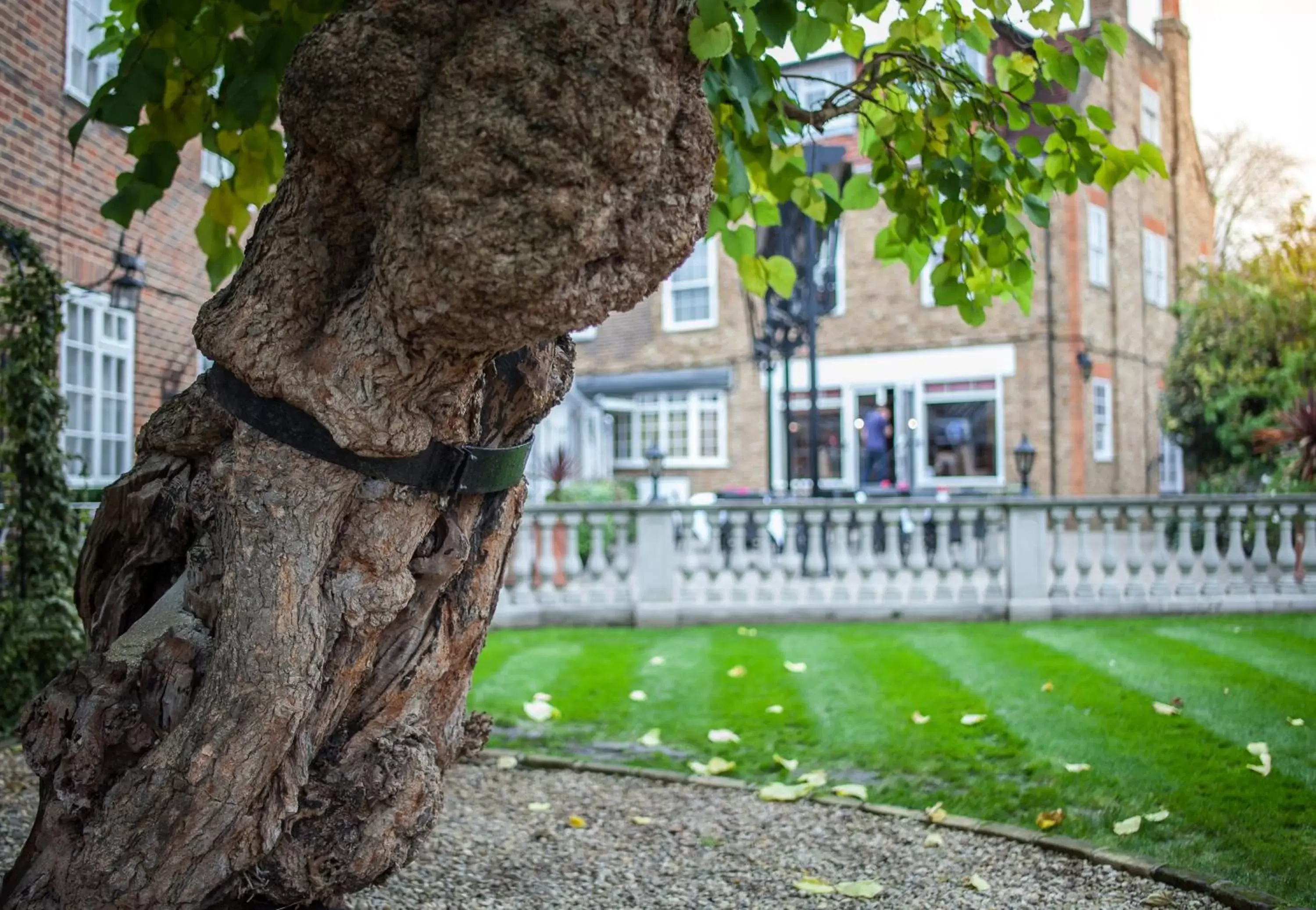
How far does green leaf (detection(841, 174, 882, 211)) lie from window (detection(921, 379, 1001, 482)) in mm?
18738

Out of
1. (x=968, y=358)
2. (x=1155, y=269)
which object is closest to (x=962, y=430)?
(x=968, y=358)

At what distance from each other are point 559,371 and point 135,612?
1.39m

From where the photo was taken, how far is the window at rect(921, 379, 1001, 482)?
72.8 feet

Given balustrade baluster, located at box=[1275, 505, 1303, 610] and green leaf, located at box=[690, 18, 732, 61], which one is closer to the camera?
green leaf, located at box=[690, 18, 732, 61]

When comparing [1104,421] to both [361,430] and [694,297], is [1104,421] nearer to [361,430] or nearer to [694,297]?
[694,297]

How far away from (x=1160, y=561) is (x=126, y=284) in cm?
962

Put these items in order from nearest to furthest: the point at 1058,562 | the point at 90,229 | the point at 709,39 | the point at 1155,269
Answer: the point at 709,39 < the point at 90,229 < the point at 1058,562 < the point at 1155,269

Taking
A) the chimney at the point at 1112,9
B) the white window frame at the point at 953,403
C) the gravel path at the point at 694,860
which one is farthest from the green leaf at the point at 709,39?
the chimney at the point at 1112,9

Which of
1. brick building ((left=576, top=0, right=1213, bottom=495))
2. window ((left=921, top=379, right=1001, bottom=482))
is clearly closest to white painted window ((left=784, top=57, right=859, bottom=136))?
brick building ((left=576, top=0, right=1213, bottom=495))

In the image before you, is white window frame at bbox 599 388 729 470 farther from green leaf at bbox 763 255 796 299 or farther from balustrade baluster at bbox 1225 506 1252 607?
green leaf at bbox 763 255 796 299

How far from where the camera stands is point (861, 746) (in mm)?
5613

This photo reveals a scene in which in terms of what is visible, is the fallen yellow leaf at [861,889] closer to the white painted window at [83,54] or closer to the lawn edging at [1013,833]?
the lawn edging at [1013,833]

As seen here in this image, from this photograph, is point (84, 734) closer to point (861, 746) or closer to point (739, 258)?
point (739, 258)

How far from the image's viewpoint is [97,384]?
10500mm
